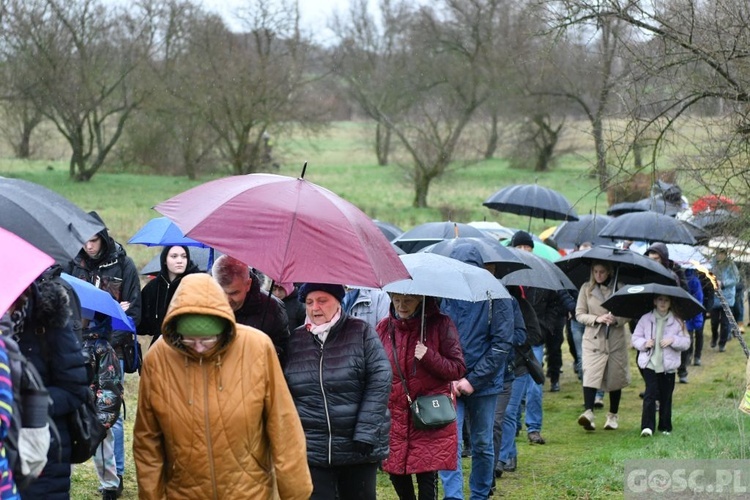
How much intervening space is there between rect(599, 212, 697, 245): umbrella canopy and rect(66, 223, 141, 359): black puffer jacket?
746 centimetres

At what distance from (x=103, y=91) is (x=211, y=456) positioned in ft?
112

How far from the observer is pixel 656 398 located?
10.7 meters

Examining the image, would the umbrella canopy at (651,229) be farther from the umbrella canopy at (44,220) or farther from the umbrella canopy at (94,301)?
the umbrella canopy at (44,220)

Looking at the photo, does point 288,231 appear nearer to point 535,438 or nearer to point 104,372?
point 104,372

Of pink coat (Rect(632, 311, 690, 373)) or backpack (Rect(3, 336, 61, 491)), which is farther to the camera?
pink coat (Rect(632, 311, 690, 373))

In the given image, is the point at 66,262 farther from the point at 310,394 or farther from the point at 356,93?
the point at 356,93

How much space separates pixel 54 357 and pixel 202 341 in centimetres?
61

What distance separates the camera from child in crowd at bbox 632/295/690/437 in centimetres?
1055

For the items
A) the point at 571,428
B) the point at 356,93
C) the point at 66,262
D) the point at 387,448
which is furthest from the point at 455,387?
the point at 356,93

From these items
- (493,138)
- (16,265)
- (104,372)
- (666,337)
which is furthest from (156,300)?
(493,138)

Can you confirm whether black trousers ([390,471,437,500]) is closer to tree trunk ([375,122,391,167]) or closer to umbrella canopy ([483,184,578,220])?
umbrella canopy ([483,184,578,220])

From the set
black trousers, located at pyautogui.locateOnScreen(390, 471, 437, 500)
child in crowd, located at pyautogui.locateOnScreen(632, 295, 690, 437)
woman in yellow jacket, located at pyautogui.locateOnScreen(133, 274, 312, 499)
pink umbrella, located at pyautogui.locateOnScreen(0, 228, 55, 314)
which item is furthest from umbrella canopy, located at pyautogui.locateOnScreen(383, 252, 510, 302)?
child in crowd, located at pyautogui.locateOnScreen(632, 295, 690, 437)

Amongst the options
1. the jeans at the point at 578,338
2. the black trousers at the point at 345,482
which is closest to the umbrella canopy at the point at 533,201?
the jeans at the point at 578,338

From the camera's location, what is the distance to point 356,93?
45531 mm
